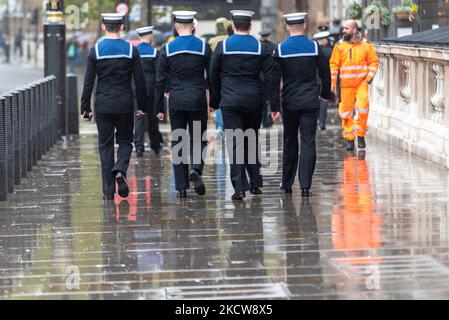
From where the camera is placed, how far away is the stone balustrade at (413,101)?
15.7m

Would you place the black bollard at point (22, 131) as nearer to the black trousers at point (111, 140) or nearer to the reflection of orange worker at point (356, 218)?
the black trousers at point (111, 140)

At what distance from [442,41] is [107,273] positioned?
7.73 meters

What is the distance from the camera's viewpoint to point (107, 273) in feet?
30.3

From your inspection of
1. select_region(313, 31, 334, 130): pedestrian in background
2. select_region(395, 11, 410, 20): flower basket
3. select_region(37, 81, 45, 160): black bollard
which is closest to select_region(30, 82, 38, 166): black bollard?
select_region(37, 81, 45, 160): black bollard

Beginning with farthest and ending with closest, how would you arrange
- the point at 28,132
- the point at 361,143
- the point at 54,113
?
the point at 54,113 → the point at 361,143 → the point at 28,132

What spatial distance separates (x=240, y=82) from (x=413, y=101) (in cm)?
513

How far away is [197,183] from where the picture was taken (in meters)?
13.4

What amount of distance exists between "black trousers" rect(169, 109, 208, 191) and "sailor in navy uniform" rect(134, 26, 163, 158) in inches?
164

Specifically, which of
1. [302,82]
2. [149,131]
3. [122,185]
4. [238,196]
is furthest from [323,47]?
[122,185]

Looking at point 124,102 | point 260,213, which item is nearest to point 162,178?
point 124,102

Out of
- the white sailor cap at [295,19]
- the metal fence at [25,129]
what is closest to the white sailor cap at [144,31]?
the metal fence at [25,129]

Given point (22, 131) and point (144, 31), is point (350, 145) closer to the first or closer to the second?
point (144, 31)

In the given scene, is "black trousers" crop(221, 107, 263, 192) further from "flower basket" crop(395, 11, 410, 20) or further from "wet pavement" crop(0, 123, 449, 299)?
"flower basket" crop(395, 11, 410, 20)
